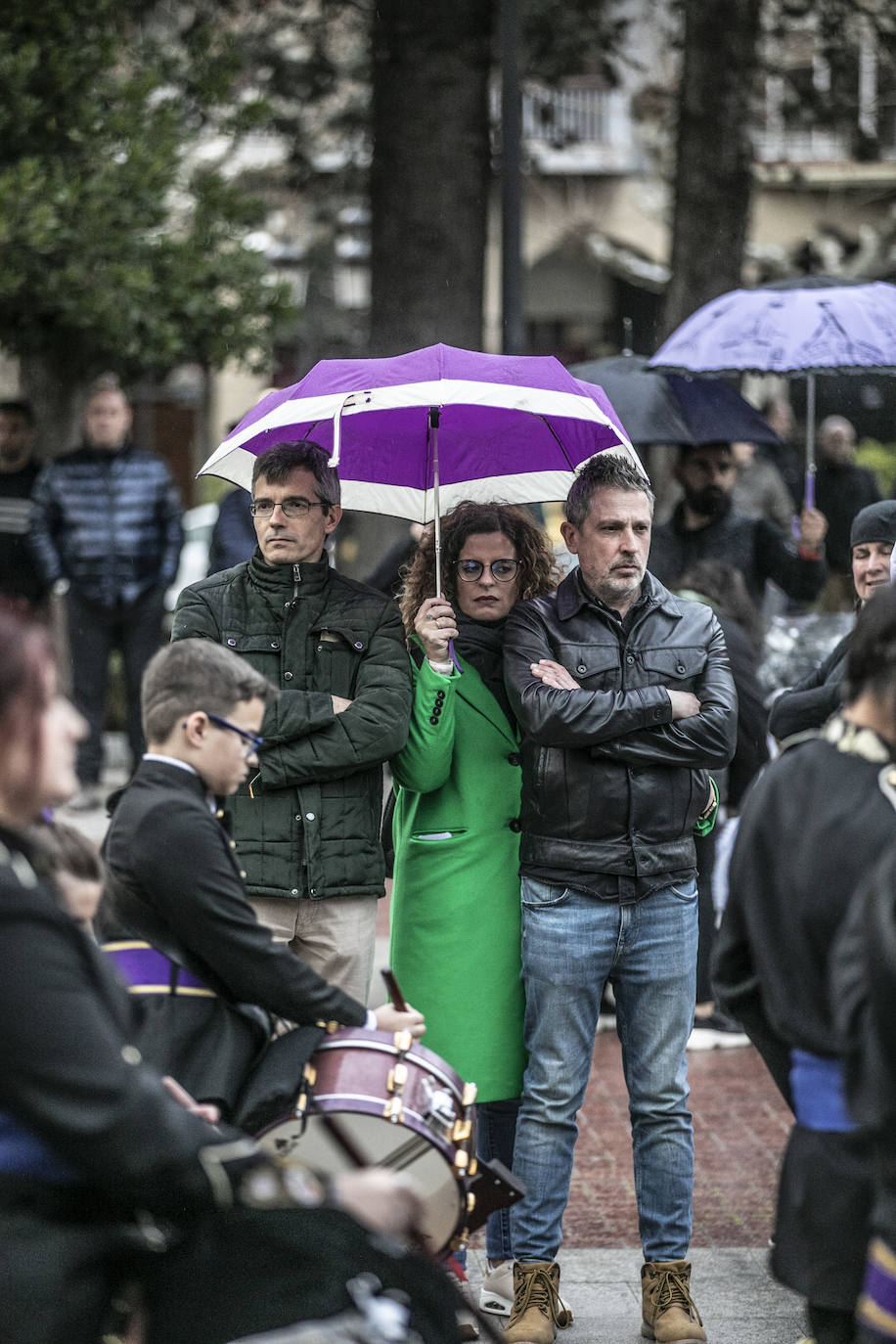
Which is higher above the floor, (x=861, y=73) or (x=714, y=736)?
(x=861, y=73)

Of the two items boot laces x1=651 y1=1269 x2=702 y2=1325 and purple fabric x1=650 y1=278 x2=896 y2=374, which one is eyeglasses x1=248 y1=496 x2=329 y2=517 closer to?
boot laces x1=651 y1=1269 x2=702 y2=1325

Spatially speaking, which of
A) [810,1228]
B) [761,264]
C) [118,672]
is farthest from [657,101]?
[810,1228]

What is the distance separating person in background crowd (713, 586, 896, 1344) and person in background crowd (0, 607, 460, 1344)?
646 mm

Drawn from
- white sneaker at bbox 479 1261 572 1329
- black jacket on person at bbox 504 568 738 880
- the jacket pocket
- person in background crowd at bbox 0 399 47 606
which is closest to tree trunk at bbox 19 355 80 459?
person in background crowd at bbox 0 399 47 606

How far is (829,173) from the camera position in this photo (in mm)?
28047

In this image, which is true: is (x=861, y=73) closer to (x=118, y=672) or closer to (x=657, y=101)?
(x=657, y=101)

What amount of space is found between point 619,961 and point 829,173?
83.9 feet

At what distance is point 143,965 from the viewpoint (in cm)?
351

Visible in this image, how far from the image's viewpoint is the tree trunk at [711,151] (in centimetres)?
1134

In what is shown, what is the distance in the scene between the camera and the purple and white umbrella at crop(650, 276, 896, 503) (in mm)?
6867

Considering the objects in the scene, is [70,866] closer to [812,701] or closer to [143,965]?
[143,965]

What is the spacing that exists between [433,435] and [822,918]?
2328 millimetres

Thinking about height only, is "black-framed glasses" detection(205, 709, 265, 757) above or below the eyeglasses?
below

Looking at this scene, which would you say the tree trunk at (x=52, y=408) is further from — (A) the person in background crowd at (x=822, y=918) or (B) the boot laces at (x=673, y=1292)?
(A) the person in background crowd at (x=822, y=918)
